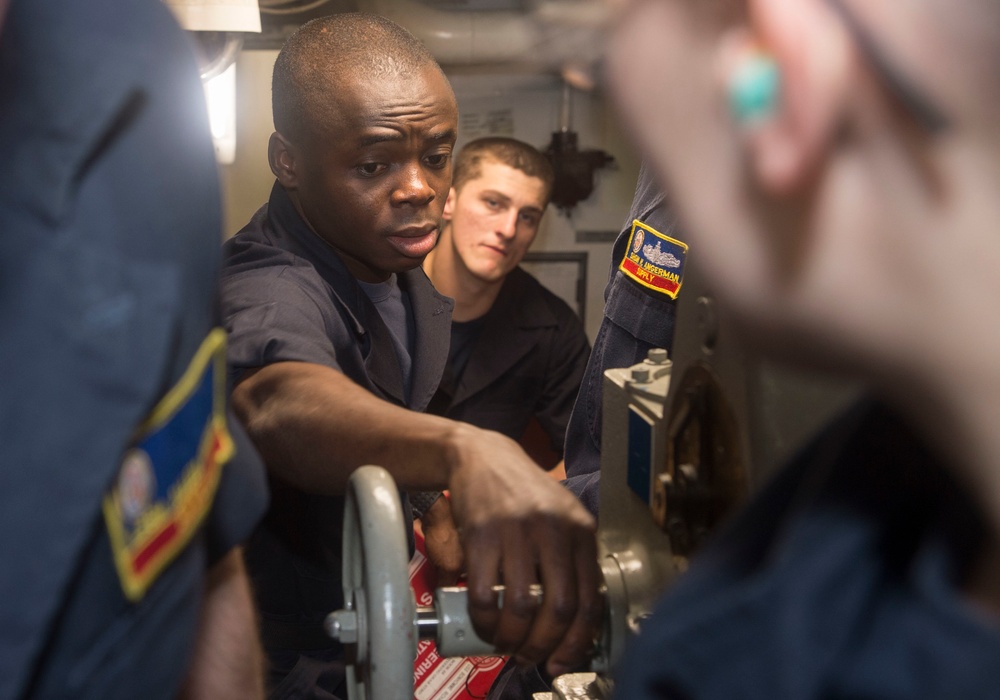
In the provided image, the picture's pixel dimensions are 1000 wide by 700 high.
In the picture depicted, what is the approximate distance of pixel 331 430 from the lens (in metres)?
1.01

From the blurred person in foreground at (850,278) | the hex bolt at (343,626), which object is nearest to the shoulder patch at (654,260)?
the hex bolt at (343,626)

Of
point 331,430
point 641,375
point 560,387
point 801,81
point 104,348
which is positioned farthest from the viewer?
point 560,387

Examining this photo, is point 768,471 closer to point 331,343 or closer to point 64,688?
point 64,688

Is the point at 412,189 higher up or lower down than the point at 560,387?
higher up

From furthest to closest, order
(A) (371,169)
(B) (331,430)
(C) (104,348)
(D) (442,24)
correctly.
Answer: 1. (D) (442,24)
2. (A) (371,169)
3. (B) (331,430)
4. (C) (104,348)

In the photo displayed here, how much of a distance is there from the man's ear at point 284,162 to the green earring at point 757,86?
1208 mm

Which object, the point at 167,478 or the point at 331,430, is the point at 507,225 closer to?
the point at 331,430

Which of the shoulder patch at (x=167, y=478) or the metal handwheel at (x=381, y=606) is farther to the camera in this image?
the metal handwheel at (x=381, y=606)

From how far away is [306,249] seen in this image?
1.45 metres

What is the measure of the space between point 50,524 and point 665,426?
1.60 ft

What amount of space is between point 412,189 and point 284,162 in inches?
9.1

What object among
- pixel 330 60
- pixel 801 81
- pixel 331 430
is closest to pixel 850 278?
pixel 801 81

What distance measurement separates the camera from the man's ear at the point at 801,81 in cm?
36

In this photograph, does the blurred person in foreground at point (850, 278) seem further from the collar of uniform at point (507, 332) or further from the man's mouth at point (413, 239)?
the collar of uniform at point (507, 332)
